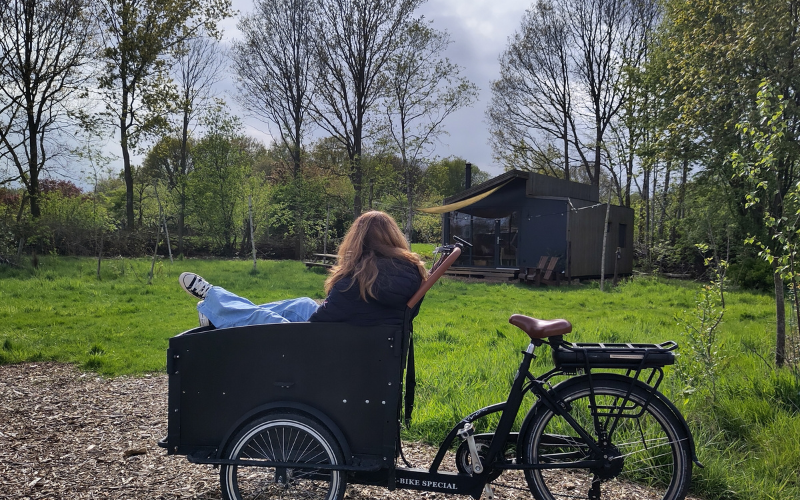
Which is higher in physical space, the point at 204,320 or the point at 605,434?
the point at 204,320

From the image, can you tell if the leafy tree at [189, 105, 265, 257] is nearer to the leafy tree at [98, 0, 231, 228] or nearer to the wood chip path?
the leafy tree at [98, 0, 231, 228]

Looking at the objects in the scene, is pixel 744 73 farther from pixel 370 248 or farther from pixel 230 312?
pixel 230 312

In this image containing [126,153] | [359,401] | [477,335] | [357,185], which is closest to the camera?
[359,401]

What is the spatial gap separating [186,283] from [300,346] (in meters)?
0.71

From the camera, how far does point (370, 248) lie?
2.29 m

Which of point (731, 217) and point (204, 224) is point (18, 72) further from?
point (731, 217)

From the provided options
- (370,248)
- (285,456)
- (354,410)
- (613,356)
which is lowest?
(285,456)

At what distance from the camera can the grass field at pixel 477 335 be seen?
3.04 metres

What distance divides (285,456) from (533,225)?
49.3 ft

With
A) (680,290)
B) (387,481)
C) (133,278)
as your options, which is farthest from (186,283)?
(680,290)

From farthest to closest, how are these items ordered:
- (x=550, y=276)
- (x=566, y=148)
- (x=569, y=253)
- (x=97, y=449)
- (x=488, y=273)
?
(x=566, y=148), (x=488, y=273), (x=569, y=253), (x=550, y=276), (x=97, y=449)

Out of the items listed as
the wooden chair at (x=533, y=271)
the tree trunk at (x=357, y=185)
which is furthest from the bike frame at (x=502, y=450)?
the tree trunk at (x=357, y=185)

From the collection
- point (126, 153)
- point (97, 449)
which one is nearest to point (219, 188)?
point (126, 153)

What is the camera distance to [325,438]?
2.04 m
